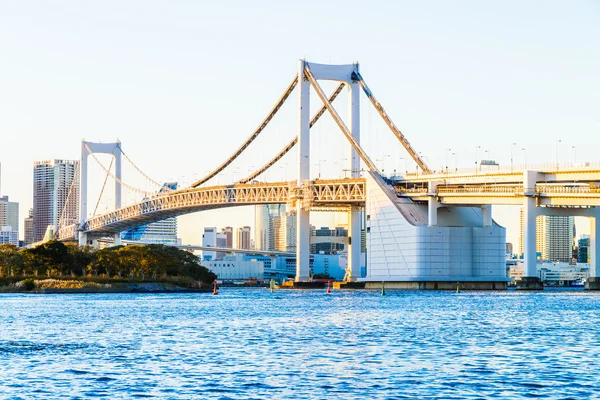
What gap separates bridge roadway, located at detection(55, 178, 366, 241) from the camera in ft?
316

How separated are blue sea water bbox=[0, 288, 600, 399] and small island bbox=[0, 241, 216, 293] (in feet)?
165

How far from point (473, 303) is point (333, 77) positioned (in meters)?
40.7

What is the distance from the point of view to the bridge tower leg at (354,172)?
98.1 meters

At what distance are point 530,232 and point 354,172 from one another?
2031 centimetres

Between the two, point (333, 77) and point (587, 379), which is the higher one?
point (333, 77)

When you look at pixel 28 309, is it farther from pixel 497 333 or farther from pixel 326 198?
pixel 326 198

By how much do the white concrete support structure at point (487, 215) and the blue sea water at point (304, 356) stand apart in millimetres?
Result: 40474

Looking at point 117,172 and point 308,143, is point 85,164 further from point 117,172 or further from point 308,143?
point 308,143

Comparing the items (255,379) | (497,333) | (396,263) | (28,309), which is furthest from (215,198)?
(255,379)

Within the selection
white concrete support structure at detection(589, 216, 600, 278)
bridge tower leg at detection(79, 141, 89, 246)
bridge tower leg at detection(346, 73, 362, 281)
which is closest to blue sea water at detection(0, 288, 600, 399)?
white concrete support structure at detection(589, 216, 600, 278)

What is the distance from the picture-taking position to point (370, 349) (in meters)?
31.5

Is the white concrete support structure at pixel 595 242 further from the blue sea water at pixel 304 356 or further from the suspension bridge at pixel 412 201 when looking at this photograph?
the blue sea water at pixel 304 356

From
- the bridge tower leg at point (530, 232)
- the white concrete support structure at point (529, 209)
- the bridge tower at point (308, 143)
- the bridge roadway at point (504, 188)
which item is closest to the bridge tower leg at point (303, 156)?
the bridge tower at point (308, 143)

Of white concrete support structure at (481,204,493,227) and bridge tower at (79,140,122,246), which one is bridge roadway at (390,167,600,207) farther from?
bridge tower at (79,140,122,246)
